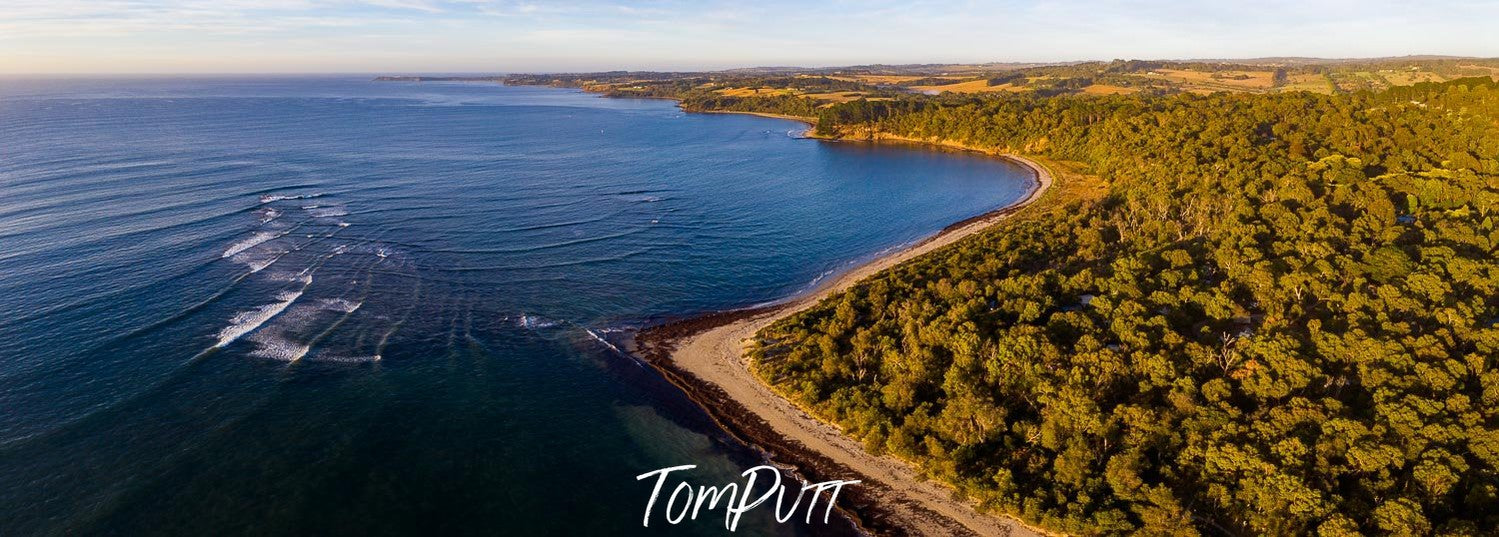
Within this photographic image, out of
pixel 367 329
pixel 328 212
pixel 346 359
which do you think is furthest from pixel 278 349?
pixel 328 212

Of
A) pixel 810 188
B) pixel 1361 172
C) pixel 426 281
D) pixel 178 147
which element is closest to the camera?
pixel 426 281

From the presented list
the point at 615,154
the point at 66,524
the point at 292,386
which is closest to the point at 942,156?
the point at 615,154

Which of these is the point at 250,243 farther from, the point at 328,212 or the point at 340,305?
the point at 340,305

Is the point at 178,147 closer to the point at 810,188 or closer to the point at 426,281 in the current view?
the point at 426,281

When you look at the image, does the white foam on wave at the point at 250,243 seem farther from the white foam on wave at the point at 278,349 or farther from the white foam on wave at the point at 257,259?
the white foam on wave at the point at 278,349

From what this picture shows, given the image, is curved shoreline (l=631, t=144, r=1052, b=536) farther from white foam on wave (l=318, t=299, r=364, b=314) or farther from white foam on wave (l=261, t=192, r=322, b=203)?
white foam on wave (l=261, t=192, r=322, b=203)
